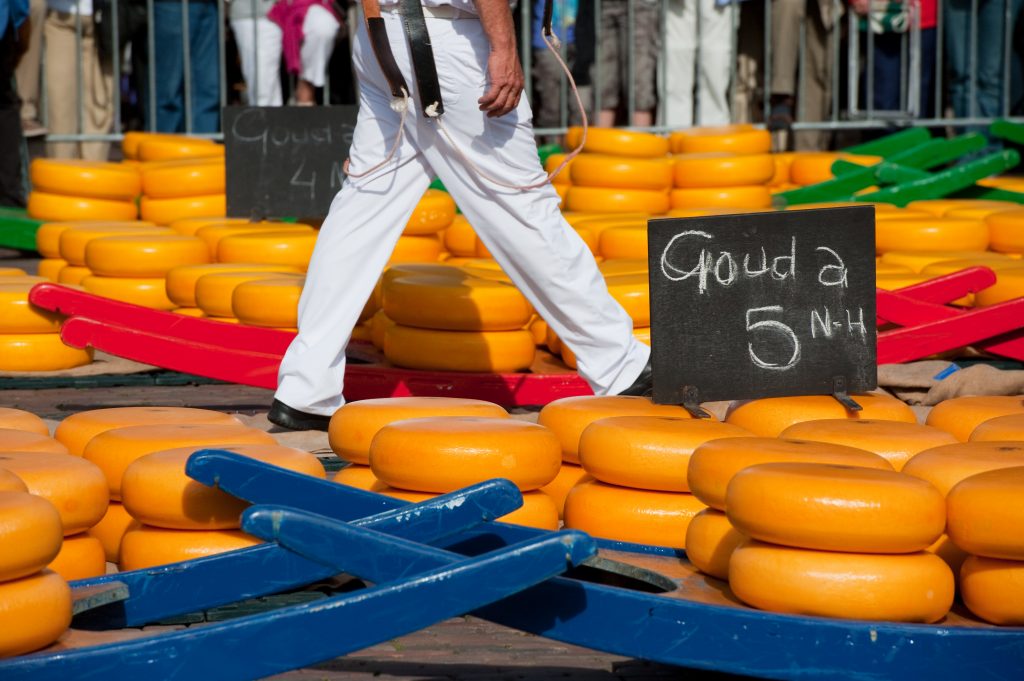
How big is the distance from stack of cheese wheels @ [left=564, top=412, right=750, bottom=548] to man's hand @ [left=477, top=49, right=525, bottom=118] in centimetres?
113

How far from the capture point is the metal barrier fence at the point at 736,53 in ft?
28.9

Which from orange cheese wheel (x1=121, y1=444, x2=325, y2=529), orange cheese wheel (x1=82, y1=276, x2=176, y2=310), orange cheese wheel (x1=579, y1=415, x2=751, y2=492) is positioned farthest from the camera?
orange cheese wheel (x1=82, y1=276, x2=176, y2=310)

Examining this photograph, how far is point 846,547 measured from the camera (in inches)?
84.8

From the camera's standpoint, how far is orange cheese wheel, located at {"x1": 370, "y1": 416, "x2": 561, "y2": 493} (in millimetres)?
2609

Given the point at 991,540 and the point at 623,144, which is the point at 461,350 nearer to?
the point at 991,540

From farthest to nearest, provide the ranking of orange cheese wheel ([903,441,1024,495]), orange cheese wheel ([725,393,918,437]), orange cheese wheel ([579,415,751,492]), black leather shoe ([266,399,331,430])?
black leather shoe ([266,399,331,430])
orange cheese wheel ([725,393,918,437])
orange cheese wheel ([579,415,751,492])
orange cheese wheel ([903,441,1024,495])

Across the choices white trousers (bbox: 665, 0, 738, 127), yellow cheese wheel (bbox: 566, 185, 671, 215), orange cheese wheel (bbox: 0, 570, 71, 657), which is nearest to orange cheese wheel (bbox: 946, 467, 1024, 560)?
orange cheese wheel (bbox: 0, 570, 71, 657)

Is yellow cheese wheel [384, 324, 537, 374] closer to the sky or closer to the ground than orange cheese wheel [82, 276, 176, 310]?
closer to the ground

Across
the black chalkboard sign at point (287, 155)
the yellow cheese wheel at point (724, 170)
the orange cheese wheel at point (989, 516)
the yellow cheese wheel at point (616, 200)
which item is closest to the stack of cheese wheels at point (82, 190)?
the black chalkboard sign at point (287, 155)

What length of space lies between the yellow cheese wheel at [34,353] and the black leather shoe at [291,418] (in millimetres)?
1188

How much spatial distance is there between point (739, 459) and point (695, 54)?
6.84 metres

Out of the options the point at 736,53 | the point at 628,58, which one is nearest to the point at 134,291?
the point at 628,58

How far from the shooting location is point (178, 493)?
2.54m

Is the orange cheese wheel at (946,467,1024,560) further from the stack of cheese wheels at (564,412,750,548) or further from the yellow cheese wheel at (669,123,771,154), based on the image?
the yellow cheese wheel at (669,123,771,154)
